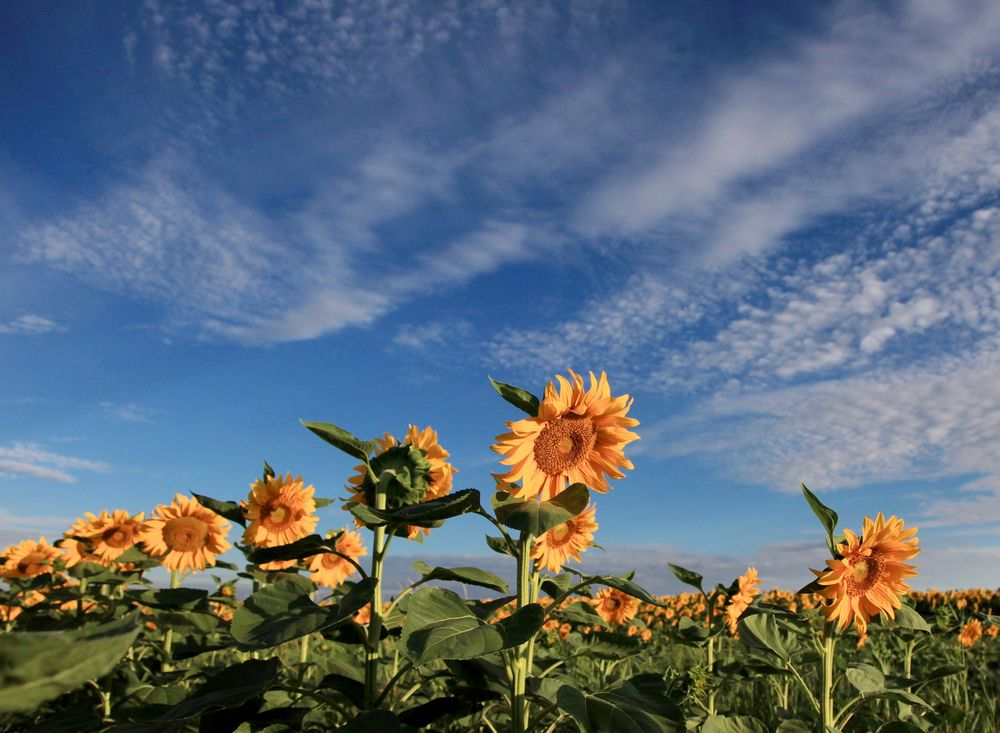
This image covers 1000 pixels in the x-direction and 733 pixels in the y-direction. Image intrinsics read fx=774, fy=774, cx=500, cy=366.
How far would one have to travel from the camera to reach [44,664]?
0.82 metres

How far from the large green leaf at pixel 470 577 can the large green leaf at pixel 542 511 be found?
28cm

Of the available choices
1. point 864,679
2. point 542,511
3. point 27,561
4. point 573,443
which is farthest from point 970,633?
point 27,561

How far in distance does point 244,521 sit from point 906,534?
3061 millimetres

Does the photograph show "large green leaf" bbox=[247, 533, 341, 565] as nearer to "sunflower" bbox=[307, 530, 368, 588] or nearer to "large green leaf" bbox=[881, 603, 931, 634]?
"sunflower" bbox=[307, 530, 368, 588]

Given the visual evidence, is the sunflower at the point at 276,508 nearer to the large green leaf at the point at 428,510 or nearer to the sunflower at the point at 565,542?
the sunflower at the point at 565,542

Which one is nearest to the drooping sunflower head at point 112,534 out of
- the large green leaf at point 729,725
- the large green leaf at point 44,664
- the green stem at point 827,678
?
the large green leaf at point 729,725

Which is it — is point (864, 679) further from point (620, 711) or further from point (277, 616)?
point (277, 616)

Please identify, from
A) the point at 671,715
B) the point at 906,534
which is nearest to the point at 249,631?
the point at 671,715

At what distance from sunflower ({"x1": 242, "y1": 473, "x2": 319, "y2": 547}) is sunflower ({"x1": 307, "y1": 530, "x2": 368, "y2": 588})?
75 centimetres

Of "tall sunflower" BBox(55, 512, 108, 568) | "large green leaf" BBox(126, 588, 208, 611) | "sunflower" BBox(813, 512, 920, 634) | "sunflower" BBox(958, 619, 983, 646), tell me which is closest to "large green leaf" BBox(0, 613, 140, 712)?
"large green leaf" BBox(126, 588, 208, 611)

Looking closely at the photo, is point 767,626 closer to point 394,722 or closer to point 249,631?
point 394,722

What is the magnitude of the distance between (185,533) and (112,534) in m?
1.22

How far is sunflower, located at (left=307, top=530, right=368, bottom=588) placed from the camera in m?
4.70

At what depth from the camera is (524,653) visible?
2.77m
